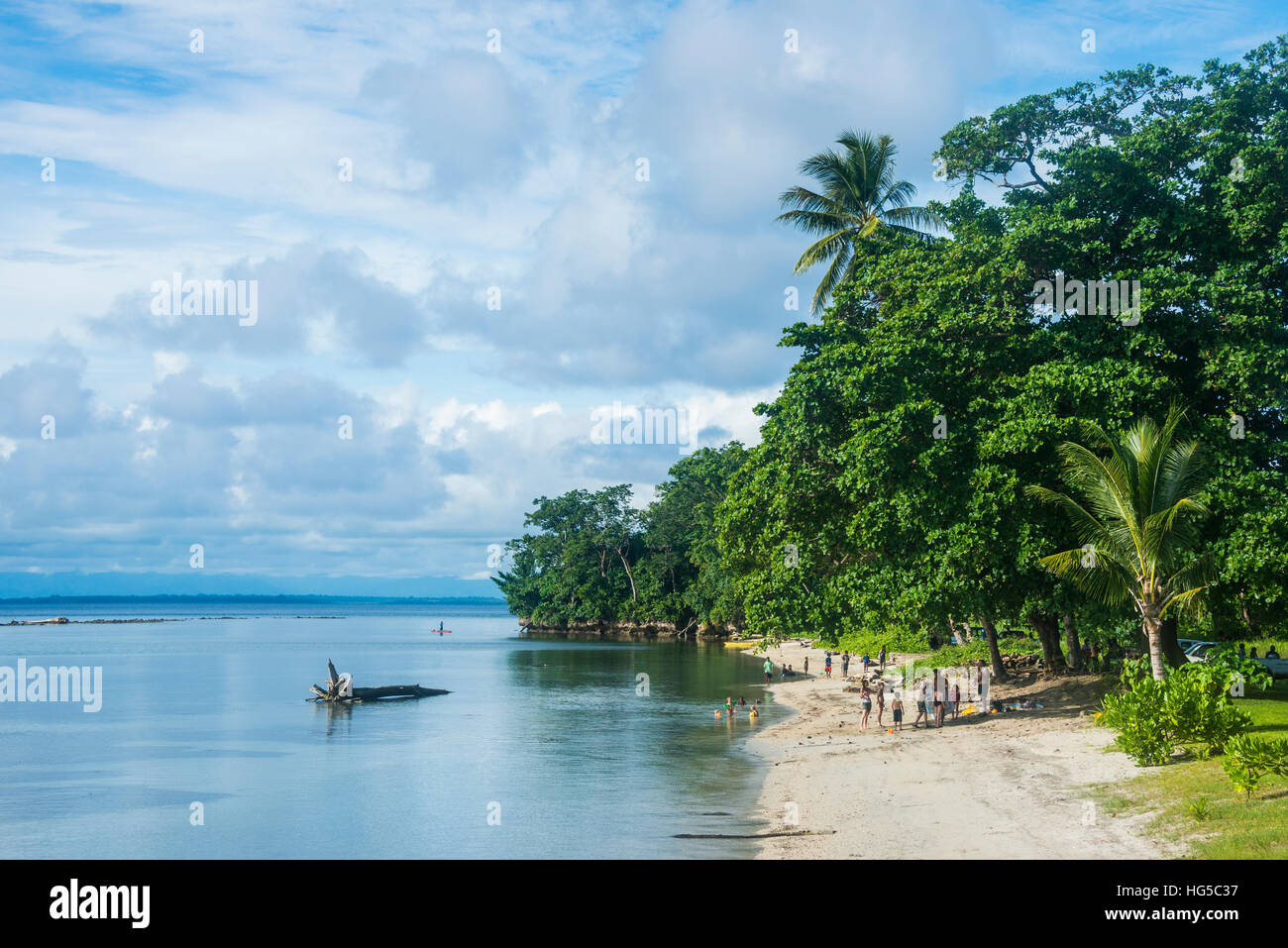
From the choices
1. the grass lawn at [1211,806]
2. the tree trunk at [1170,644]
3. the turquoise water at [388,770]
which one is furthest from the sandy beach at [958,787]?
the tree trunk at [1170,644]

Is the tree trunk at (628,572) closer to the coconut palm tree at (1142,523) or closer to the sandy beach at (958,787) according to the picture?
the sandy beach at (958,787)

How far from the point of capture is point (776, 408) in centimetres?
3319

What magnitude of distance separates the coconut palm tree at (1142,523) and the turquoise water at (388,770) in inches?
402

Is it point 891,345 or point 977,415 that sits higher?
point 891,345

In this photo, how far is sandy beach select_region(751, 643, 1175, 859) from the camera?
16.8m

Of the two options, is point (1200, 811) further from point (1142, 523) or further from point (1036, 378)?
point (1036, 378)

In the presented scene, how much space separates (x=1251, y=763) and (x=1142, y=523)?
28.6ft

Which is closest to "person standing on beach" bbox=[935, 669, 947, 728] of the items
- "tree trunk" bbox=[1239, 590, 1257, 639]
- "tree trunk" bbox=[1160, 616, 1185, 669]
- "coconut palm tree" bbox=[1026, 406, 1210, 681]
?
"tree trunk" bbox=[1160, 616, 1185, 669]

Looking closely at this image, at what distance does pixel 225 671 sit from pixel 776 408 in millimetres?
55590

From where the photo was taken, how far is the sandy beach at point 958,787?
1675 cm

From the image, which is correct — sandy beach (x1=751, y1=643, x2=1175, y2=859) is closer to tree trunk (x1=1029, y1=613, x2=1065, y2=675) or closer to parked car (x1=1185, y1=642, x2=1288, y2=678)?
→ tree trunk (x1=1029, y1=613, x2=1065, y2=675)

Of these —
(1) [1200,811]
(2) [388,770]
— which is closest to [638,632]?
(2) [388,770]
